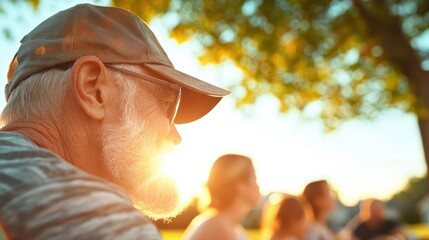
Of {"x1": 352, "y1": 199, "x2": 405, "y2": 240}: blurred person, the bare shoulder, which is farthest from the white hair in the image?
{"x1": 352, "y1": 199, "x2": 405, "y2": 240}: blurred person

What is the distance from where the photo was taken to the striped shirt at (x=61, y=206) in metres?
0.89

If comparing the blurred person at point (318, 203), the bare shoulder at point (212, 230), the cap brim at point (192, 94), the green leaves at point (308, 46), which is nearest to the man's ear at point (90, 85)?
the cap brim at point (192, 94)

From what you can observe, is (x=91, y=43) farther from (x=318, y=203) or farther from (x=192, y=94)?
(x=318, y=203)

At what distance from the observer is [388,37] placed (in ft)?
35.7

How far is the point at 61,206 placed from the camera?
905mm

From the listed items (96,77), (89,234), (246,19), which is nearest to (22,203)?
(89,234)

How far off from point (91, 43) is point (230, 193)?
356cm

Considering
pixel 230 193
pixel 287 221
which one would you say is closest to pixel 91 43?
pixel 230 193

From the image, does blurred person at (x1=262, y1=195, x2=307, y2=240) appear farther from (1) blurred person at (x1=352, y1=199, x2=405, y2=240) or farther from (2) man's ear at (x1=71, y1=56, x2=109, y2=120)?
(2) man's ear at (x1=71, y1=56, x2=109, y2=120)

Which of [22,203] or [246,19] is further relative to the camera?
[246,19]

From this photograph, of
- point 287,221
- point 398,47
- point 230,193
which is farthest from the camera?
point 398,47

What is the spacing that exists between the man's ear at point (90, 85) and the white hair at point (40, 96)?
45 millimetres

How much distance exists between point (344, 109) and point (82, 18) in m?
11.8

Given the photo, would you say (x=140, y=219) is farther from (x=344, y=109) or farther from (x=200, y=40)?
(x=344, y=109)
